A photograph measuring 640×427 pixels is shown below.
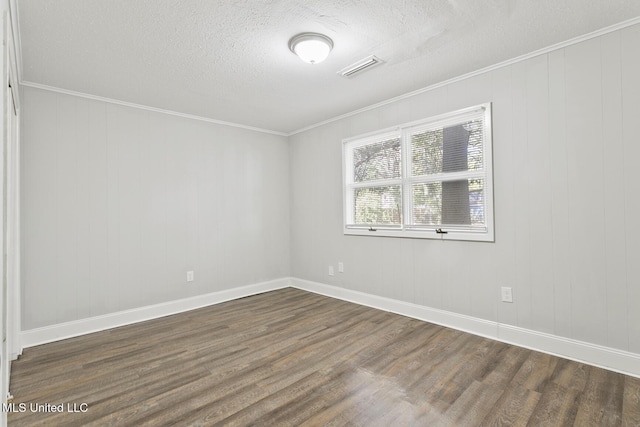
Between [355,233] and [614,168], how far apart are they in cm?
255

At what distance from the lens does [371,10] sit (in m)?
2.09

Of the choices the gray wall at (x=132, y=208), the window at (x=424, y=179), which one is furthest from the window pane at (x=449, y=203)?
the gray wall at (x=132, y=208)

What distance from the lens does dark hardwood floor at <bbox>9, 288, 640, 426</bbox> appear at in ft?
6.07

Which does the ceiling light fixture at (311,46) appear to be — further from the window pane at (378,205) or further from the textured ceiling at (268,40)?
the window pane at (378,205)

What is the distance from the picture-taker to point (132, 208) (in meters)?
3.60

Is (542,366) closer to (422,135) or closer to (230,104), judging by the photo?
(422,135)

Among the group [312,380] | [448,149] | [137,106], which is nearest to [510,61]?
[448,149]

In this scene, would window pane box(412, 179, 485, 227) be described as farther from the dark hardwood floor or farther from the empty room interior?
the dark hardwood floor

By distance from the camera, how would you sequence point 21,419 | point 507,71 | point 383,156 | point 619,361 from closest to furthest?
point 21,419, point 619,361, point 507,71, point 383,156

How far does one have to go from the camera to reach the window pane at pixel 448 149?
10.1ft

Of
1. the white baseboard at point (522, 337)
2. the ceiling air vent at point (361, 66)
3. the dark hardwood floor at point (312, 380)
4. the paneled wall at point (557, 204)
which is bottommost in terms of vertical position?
the dark hardwood floor at point (312, 380)

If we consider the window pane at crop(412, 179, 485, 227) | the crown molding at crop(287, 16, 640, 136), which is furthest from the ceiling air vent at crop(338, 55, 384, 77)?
the window pane at crop(412, 179, 485, 227)

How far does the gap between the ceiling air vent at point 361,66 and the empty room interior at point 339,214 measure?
40mm

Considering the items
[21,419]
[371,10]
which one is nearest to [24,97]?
[21,419]
